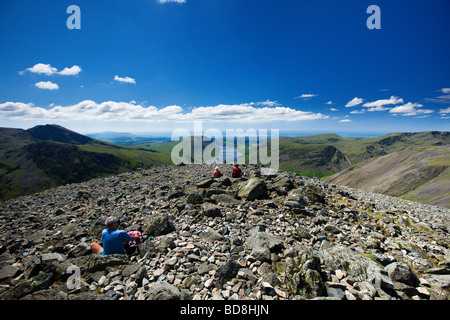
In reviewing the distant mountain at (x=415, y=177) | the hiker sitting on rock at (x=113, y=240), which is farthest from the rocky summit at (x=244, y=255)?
the distant mountain at (x=415, y=177)

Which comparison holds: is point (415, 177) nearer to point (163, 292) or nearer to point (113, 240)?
point (163, 292)

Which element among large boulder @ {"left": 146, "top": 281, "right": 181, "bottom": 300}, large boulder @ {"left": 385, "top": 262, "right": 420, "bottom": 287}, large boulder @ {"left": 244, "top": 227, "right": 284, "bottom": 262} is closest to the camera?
large boulder @ {"left": 146, "top": 281, "right": 181, "bottom": 300}

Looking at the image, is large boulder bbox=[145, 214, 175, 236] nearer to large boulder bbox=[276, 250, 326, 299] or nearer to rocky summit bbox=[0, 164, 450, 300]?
rocky summit bbox=[0, 164, 450, 300]

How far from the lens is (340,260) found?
749 centimetres

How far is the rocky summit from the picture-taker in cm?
622

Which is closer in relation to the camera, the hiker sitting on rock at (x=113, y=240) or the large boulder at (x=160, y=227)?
the hiker sitting on rock at (x=113, y=240)

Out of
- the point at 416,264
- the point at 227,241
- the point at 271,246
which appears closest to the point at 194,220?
the point at 227,241

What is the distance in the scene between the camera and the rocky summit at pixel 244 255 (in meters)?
6.22

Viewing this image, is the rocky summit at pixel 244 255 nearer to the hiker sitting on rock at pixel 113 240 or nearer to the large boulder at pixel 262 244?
the large boulder at pixel 262 244

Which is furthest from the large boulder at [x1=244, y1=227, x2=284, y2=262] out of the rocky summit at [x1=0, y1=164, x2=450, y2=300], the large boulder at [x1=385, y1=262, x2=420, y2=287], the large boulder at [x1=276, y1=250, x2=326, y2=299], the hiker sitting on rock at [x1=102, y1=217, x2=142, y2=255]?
the hiker sitting on rock at [x1=102, y1=217, x2=142, y2=255]

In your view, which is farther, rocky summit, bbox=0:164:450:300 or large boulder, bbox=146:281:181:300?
rocky summit, bbox=0:164:450:300

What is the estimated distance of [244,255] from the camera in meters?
8.08
